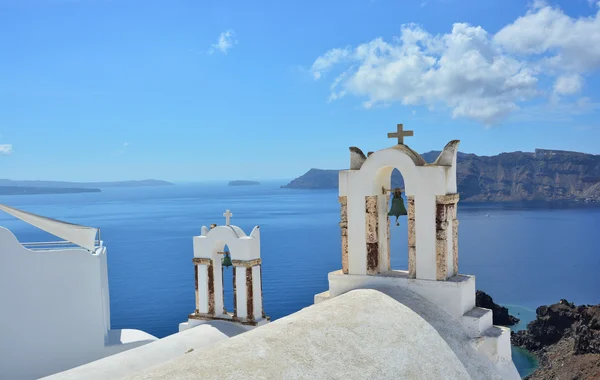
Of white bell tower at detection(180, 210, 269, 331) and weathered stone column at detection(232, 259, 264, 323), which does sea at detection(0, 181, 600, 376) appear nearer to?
white bell tower at detection(180, 210, 269, 331)

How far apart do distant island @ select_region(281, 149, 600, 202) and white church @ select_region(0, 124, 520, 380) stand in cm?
13956

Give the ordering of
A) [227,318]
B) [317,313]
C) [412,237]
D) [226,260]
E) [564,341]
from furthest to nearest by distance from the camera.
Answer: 1. [564,341]
2. [226,260]
3. [227,318]
4. [412,237]
5. [317,313]

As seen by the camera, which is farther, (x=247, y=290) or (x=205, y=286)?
(x=205, y=286)

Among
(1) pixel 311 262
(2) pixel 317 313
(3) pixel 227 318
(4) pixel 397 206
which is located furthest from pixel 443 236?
(1) pixel 311 262

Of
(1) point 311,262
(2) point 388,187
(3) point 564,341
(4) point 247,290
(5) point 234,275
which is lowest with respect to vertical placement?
(3) point 564,341

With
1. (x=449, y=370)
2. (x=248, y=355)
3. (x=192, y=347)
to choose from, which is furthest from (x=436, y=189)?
(x=192, y=347)

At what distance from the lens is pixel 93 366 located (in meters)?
8.13

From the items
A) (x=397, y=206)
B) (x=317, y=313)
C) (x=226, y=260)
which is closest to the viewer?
(x=317, y=313)

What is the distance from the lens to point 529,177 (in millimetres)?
157875

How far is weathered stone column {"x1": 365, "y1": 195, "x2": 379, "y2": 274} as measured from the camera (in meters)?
8.56

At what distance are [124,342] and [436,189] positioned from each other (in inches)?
297

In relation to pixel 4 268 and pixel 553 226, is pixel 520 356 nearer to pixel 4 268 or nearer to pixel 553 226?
pixel 4 268

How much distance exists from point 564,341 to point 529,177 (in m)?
126

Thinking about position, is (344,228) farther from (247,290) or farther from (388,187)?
(247,290)
